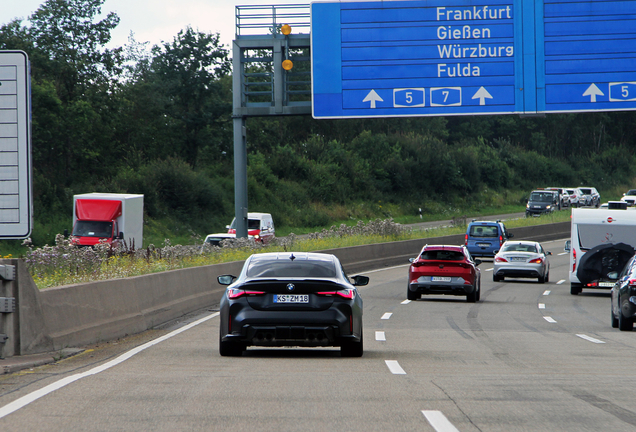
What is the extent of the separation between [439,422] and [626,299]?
10.4 m

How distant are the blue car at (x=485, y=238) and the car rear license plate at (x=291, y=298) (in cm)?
3063

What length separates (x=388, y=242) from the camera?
38906 millimetres

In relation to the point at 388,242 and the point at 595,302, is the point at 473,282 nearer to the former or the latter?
the point at 595,302

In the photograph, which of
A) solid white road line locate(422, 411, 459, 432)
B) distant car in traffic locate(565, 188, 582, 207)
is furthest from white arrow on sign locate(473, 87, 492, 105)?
distant car in traffic locate(565, 188, 582, 207)

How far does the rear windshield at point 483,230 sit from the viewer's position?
4100cm

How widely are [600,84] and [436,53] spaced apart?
512 cm

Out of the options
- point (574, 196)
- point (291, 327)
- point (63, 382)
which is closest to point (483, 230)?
point (291, 327)

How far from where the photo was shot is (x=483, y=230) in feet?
135

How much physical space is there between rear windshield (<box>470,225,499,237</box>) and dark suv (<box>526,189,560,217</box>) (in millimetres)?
30004

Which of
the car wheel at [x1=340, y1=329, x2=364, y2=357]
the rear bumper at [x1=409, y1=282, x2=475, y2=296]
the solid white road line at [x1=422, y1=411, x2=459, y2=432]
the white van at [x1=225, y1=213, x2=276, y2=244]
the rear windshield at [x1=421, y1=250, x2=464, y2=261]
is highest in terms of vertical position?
the white van at [x1=225, y1=213, x2=276, y2=244]

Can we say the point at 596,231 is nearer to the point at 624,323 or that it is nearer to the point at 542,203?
the point at 624,323

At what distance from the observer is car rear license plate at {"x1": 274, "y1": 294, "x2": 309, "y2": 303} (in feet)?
36.2

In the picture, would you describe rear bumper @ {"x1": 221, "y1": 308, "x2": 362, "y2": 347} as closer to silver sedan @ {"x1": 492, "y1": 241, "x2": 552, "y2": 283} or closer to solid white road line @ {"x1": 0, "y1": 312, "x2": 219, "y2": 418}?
solid white road line @ {"x1": 0, "y1": 312, "x2": 219, "y2": 418}

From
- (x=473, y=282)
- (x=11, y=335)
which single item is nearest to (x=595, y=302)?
(x=473, y=282)
